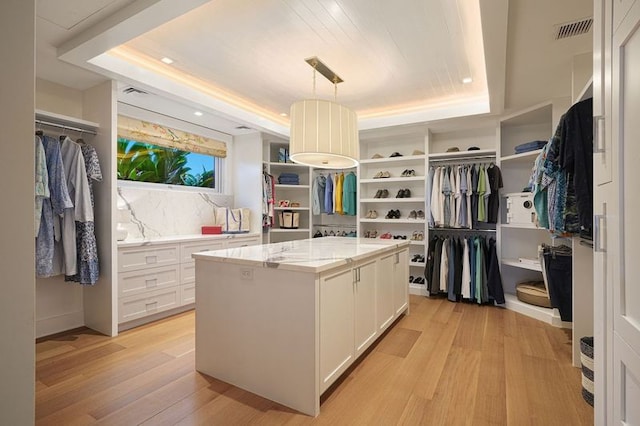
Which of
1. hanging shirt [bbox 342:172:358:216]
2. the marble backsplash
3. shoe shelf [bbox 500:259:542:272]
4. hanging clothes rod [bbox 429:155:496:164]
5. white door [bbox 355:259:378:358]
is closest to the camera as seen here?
white door [bbox 355:259:378:358]

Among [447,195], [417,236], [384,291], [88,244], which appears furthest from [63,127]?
[417,236]

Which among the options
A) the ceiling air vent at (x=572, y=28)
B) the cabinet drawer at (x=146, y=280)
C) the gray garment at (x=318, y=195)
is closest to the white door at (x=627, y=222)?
the ceiling air vent at (x=572, y=28)

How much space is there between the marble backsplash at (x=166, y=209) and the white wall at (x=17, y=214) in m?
2.89

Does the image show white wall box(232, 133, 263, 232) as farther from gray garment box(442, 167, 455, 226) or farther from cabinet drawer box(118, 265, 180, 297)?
gray garment box(442, 167, 455, 226)

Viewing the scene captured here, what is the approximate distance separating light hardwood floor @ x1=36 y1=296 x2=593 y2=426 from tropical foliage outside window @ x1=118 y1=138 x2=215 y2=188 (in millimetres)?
1796

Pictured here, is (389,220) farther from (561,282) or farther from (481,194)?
(561,282)

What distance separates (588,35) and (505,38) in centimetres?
58

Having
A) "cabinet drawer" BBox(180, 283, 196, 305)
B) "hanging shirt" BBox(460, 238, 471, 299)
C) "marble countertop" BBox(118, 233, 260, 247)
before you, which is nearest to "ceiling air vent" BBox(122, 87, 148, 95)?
"marble countertop" BBox(118, 233, 260, 247)

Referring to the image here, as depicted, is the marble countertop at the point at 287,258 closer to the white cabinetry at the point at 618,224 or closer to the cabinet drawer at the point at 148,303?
the white cabinetry at the point at 618,224

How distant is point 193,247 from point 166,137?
4.66 ft

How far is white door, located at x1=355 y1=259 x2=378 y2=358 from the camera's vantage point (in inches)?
88.6

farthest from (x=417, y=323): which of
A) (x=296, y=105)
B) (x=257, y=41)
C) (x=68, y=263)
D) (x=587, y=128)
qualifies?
(x=68, y=263)

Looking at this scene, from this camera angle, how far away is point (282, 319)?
182cm

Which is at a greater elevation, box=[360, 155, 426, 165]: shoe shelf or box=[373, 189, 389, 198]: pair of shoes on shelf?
box=[360, 155, 426, 165]: shoe shelf
